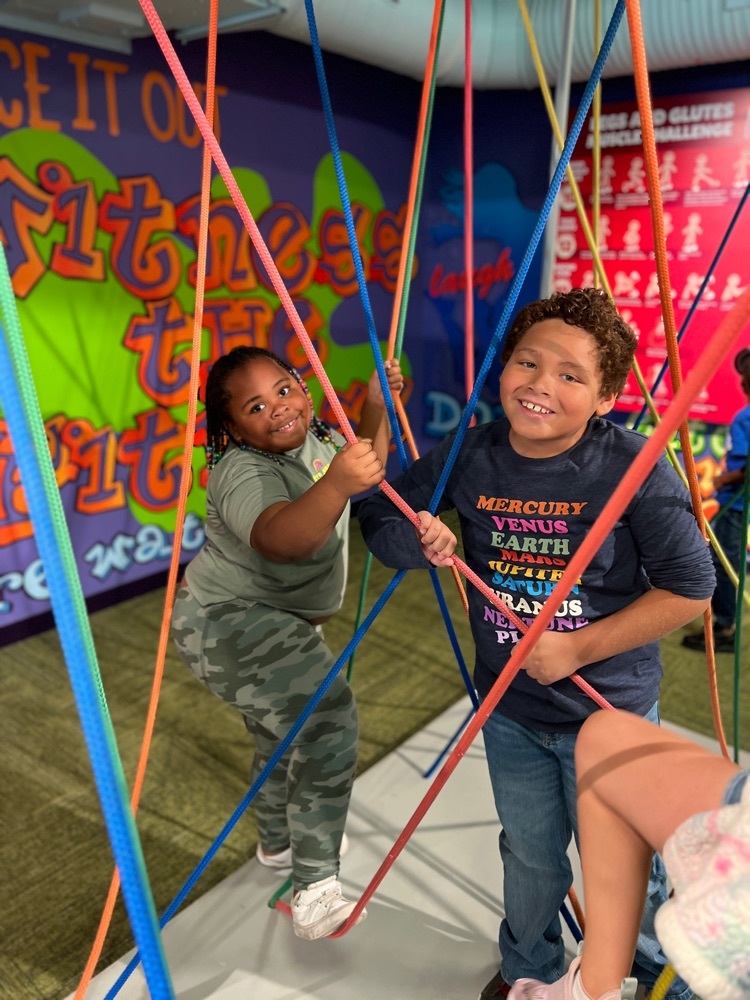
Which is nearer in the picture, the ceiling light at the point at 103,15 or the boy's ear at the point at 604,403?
the boy's ear at the point at 604,403

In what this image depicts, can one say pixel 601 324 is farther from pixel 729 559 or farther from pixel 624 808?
pixel 729 559

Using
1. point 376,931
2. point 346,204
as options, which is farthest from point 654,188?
point 376,931

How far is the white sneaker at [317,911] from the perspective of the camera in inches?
50.0

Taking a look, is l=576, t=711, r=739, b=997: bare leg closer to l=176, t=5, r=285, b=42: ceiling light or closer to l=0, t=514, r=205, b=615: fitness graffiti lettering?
l=0, t=514, r=205, b=615: fitness graffiti lettering

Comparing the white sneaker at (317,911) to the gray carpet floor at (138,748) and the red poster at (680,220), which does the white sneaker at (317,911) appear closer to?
the gray carpet floor at (138,748)

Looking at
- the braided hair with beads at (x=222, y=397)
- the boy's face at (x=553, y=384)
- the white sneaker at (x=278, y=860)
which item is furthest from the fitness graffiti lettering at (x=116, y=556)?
the boy's face at (x=553, y=384)

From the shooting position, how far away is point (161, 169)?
2.73 meters

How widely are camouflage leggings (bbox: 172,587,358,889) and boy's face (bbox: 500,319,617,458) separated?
49cm

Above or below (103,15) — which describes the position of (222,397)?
below

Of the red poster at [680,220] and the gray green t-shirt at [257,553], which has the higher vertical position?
the red poster at [680,220]

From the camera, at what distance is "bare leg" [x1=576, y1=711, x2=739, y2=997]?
662 millimetres

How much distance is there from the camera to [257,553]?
1.21 m

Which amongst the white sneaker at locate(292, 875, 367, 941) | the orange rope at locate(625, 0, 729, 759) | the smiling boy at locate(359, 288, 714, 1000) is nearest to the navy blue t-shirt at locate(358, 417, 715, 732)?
the smiling boy at locate(359, 288, 714, 1000)

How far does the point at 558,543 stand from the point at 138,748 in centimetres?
150
